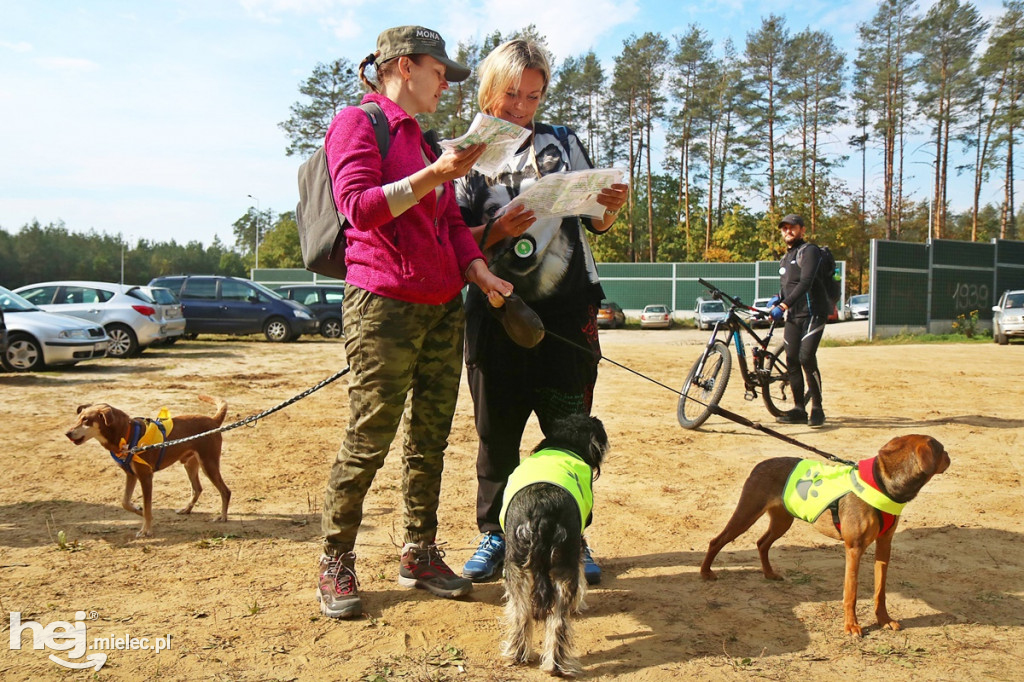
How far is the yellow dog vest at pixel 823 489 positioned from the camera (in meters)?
2.82

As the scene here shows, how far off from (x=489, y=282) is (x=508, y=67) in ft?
2.98

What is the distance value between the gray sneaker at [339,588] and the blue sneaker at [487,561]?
564 mm

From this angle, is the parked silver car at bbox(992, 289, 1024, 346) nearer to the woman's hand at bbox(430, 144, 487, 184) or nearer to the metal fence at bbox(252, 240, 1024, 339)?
the metal fence at bbox(252, 240, 1024, 339)

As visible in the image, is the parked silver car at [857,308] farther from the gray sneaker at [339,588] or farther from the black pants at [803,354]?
the gray sneaker at [339,588]

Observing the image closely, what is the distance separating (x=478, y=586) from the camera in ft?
10.7

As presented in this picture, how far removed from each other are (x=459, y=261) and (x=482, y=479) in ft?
3.52

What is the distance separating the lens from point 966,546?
3.70 meters

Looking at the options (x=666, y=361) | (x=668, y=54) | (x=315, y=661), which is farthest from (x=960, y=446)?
(x=668, y=54)

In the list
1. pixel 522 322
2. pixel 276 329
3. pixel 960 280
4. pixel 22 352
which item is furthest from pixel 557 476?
pixel 960 280

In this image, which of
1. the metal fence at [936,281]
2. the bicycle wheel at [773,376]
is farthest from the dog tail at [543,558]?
the metal fence at [936,281]

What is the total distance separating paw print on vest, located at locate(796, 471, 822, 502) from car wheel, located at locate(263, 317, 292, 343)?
17184mm

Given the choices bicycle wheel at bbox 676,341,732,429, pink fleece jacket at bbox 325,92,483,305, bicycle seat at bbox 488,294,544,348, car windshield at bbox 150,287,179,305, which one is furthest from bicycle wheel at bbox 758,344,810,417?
car windshield at bbox 150,287,179,305

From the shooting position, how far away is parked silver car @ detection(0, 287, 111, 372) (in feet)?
36.8

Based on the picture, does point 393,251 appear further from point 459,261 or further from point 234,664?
point 234,664
